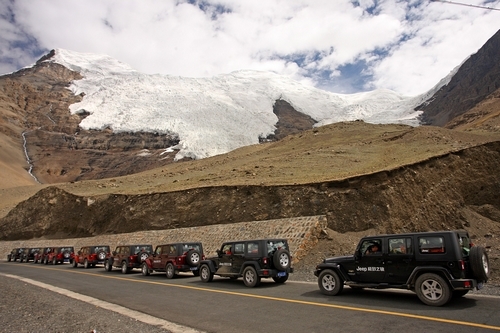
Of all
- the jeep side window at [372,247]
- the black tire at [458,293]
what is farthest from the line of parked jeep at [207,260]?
the black tire at [458,293]

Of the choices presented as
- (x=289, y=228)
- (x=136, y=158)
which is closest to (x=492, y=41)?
(x=136, y=158)

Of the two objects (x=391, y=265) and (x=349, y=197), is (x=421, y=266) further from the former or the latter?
(x=349, y=197)

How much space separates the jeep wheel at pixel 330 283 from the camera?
10992 mm

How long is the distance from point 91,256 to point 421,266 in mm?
23154

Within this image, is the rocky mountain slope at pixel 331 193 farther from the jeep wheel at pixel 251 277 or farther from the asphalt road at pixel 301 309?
the jeep wheel at pixel 251 277

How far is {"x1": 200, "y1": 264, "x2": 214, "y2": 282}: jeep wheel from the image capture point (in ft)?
51.4

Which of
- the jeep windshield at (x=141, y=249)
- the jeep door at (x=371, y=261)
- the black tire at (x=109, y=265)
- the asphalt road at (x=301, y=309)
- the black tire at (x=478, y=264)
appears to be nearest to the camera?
the asphalt road at (x=301, y=309)

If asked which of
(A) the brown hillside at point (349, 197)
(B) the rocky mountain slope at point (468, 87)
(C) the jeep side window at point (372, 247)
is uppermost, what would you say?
(B) the rocky mountain slope at point (468, 87)

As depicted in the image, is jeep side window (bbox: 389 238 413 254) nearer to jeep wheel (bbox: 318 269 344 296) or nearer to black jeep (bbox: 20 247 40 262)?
jeep wheel (bbox: 318 269 344 296)

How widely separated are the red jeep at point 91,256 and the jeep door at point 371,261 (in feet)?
66.9

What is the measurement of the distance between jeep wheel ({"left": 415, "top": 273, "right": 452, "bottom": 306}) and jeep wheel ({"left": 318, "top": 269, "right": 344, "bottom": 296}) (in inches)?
90.1

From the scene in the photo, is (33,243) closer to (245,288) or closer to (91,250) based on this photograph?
(91,250)

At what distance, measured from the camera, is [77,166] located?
10669 cm

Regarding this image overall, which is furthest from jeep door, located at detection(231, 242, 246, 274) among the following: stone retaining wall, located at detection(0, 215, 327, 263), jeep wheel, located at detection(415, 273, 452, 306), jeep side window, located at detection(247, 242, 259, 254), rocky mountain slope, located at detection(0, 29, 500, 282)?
jeep wheel, located at detection(415, 273, 452, 306)
